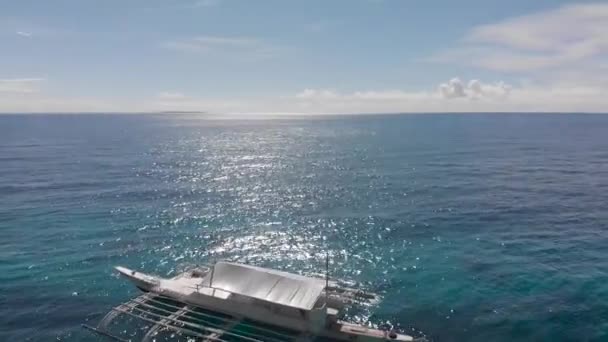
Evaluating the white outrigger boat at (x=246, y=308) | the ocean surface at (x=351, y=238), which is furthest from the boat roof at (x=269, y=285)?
the ocean surface at (x=351, y=238)

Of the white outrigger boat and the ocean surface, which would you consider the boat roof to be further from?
the ocean surface

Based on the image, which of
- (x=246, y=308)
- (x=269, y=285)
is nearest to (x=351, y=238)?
(x=269, y=285)

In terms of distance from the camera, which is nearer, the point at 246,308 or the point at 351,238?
the point at 246,308

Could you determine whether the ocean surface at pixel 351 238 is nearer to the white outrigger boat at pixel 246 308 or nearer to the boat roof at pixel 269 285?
the white outrigger boat at pixel 246 308

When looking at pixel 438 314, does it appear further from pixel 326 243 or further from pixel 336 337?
pixel 326 243

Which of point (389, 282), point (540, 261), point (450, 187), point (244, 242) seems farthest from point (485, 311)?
point (450, 187)

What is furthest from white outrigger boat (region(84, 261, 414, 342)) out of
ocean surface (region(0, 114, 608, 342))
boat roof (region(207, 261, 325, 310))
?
ocean surface (region(0, 114, 608, 342))

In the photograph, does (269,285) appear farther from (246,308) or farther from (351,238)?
(351,238)
